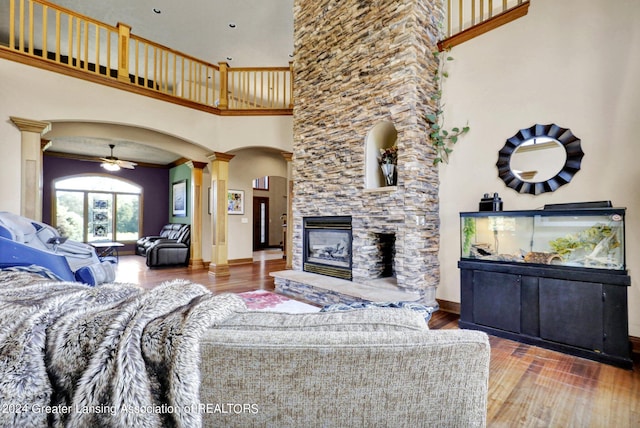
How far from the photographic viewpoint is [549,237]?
265 centimetres

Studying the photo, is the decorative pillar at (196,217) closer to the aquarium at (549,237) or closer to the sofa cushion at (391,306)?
the aquarium at (549,237)

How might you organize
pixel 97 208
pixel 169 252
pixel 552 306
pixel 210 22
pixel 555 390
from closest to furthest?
pixel 555 390
pixel 552 306
pixel 210 22
pixel 169 252
pixel 97 208

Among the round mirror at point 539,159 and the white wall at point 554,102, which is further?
the round mirror at point 539,159

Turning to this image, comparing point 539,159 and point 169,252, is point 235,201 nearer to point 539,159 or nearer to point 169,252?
point 169,252

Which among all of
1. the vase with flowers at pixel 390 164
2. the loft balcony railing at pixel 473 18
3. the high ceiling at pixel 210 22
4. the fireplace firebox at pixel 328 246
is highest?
the high ceiling at pixel 210 22

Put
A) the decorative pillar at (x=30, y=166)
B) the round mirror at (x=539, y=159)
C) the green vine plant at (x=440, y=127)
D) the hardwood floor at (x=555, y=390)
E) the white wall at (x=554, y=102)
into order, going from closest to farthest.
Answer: the hardwood floor at (x=555, y=390) < the white wall at (x=554, y=102) < the round mirror at (x=539, y=159) < the green vine plant at (x=440, y=127) < the decorative pillar at (x=30, y=166)

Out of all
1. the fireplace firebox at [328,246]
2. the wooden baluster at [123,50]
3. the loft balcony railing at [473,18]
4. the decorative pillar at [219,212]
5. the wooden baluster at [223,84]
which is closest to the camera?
the loft balcony railing at [473,18]

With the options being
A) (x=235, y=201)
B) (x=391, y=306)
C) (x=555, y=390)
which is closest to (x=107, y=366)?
(x=391, y=306)

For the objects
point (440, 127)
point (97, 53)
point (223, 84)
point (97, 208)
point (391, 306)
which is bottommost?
point (391, 306)

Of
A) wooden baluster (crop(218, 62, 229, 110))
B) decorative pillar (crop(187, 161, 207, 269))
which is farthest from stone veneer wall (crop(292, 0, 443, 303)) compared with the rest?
decorative pillar (crop(187, 161, 207, 269))

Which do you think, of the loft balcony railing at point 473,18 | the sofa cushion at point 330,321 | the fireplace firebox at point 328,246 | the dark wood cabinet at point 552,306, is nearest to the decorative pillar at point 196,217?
the fireplace firebox at point 328,246

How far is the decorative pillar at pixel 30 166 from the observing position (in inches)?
152

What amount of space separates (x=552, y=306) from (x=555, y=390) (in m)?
0.82

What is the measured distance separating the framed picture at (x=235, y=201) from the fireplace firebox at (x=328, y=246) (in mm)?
3011
